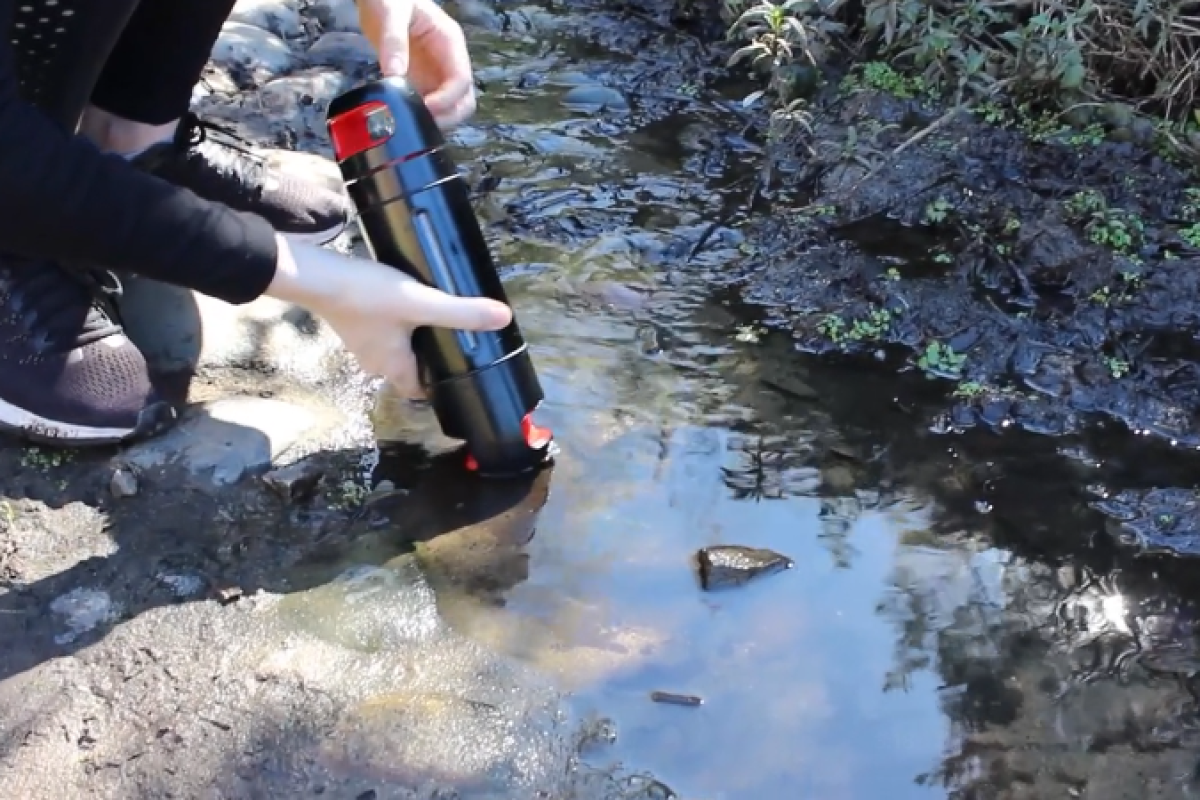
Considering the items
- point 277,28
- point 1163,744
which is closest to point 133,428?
point 1163,744

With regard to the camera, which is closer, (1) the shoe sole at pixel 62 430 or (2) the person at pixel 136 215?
(2) the person at pixel 136 215

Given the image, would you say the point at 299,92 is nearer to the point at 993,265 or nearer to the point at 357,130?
the point at 357,130

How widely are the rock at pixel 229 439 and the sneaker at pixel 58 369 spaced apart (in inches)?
2.3

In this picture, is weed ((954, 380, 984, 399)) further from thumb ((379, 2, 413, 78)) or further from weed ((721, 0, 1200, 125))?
thumb ((379, 2, 413, 78))

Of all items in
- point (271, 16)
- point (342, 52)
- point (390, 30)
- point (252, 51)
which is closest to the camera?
point (390, 30)

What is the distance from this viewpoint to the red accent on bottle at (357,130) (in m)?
2.09

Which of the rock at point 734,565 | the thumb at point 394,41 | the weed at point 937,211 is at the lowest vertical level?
the rock at point 734,565

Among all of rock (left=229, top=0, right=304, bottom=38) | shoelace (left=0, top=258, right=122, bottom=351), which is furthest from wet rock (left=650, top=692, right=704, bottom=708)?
rock (left=229, top=0, right=304, bottom=38)

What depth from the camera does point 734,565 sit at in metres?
2.10

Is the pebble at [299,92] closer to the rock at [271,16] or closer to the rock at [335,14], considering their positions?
the rock at [271,16]

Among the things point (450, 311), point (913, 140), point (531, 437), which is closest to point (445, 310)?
point (450, 311)

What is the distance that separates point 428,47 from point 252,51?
1817mm

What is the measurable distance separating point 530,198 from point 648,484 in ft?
4.15

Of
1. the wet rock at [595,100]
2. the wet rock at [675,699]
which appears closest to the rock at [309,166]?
the wet rock at [595,100]
